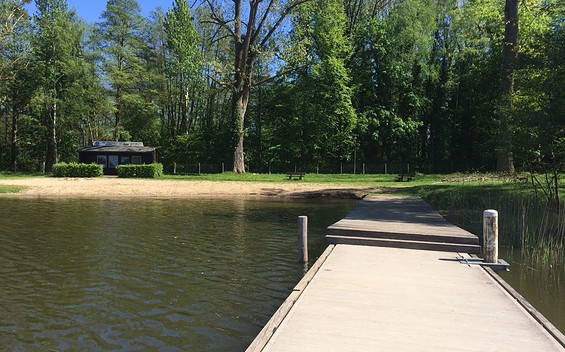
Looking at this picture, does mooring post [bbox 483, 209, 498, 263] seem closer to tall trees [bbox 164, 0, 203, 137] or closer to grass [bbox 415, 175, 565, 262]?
grass [bbox 415, 175, 565, 262]

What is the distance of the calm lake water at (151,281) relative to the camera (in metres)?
5.58

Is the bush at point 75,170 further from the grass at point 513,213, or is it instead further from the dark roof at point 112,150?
the grass at point 513,213

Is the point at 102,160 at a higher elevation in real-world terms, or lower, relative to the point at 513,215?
higher

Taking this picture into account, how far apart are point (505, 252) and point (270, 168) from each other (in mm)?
35216

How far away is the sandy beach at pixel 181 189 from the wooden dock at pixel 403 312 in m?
17.8

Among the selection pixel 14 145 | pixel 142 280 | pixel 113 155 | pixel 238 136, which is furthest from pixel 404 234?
pixel 14 145

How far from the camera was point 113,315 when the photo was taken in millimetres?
6191

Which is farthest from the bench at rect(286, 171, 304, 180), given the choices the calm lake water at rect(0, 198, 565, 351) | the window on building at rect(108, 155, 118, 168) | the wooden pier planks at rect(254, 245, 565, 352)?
the wooden pier planks at rect(254, 245, 565, 352)

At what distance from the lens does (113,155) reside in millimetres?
41344

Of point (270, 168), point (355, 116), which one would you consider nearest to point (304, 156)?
point (270, 168)

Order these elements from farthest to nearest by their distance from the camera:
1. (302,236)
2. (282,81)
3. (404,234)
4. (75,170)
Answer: (282,81) < (75,170) < (404,234) < (302,236)

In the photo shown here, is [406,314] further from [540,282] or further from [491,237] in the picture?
[540,282]

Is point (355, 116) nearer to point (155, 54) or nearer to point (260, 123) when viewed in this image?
point (260, 123)

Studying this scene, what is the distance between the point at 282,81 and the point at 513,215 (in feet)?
120
